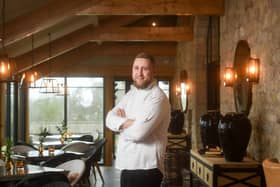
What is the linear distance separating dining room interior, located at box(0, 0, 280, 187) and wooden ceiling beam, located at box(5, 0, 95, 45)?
0.6 inches

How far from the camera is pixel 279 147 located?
5316 millimetres

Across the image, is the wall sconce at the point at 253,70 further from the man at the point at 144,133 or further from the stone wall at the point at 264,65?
the man at the point at 144,133

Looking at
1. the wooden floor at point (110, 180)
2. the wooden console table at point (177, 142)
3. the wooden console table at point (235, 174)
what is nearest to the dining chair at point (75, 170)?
the wooden console table at point (235, 174)

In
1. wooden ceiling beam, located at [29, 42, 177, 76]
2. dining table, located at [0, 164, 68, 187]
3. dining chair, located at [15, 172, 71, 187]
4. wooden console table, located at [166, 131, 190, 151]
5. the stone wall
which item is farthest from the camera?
wooden ceiling beam, located at [29, 42, 177, 76]

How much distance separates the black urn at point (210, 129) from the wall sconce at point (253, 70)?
0.69 metres

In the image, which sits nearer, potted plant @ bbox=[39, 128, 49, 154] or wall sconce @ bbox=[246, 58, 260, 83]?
wall sconce @ bbox=[246, 58, 260, 83]

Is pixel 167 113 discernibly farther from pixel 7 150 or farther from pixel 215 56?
pixel 215 56

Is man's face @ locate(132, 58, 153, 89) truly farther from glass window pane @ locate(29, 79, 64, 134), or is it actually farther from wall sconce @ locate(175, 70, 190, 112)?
glass window pane @ locate(29, 79, 64, 134)

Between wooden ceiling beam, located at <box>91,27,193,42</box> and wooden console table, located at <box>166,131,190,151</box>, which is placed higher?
wooden ceiling beam, located at <box>91,27,193,42</box>

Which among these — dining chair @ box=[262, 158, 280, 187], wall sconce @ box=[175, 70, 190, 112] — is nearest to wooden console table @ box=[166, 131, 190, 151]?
wall sconce @ box=[175, 70, 190, 112]

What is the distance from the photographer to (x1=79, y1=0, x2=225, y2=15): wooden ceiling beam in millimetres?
7930

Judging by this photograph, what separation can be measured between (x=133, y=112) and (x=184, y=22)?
28.4 ft

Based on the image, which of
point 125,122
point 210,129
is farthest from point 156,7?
point 125,122

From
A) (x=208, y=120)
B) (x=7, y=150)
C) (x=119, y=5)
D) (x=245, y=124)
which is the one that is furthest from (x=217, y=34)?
(x=7, y=150)
